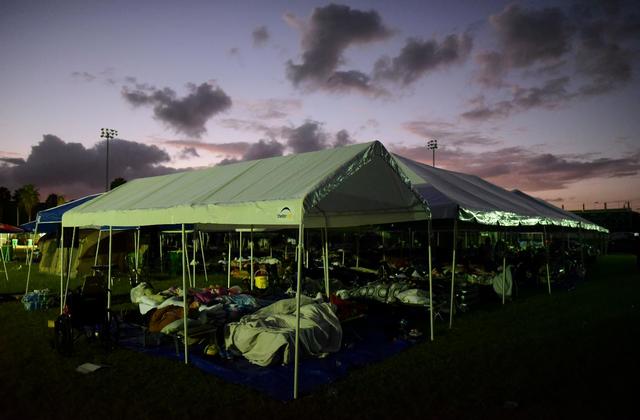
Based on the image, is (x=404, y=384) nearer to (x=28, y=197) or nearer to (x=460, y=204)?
(x=460, y=204)

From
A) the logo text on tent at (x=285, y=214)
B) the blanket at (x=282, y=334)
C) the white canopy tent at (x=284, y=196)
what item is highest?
the white canopy tent at (x=284, y=196)

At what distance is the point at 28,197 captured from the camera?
76562 mm

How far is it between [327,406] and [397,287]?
486 centimetres

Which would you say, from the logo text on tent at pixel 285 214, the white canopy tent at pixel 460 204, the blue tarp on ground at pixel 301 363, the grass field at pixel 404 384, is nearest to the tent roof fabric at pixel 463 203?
the white canopy tent at pixel 460 204

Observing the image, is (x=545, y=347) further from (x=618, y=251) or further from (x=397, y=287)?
(x=618, y=251)

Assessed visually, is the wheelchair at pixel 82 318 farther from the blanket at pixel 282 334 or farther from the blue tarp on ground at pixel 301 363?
the blanket at pixel 282 334

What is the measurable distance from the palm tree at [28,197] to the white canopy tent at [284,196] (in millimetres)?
83798

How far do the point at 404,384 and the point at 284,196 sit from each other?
266cm

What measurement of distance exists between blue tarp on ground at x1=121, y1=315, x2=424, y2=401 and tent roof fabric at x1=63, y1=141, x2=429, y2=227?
6.29ft

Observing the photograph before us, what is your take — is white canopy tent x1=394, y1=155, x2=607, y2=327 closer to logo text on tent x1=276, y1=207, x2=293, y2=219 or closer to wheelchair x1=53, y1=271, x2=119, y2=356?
logo text on tent x1=276, y1=207, x2=293, y2=219

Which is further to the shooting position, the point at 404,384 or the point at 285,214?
the point at 404,384

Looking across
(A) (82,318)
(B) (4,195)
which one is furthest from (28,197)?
(A) (82,318)

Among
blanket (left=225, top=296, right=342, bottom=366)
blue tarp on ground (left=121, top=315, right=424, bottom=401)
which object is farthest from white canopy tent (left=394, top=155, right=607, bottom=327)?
blanket (left=225, top=296, right=342, bottom=366)

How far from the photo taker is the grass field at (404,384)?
4273 millimetres
